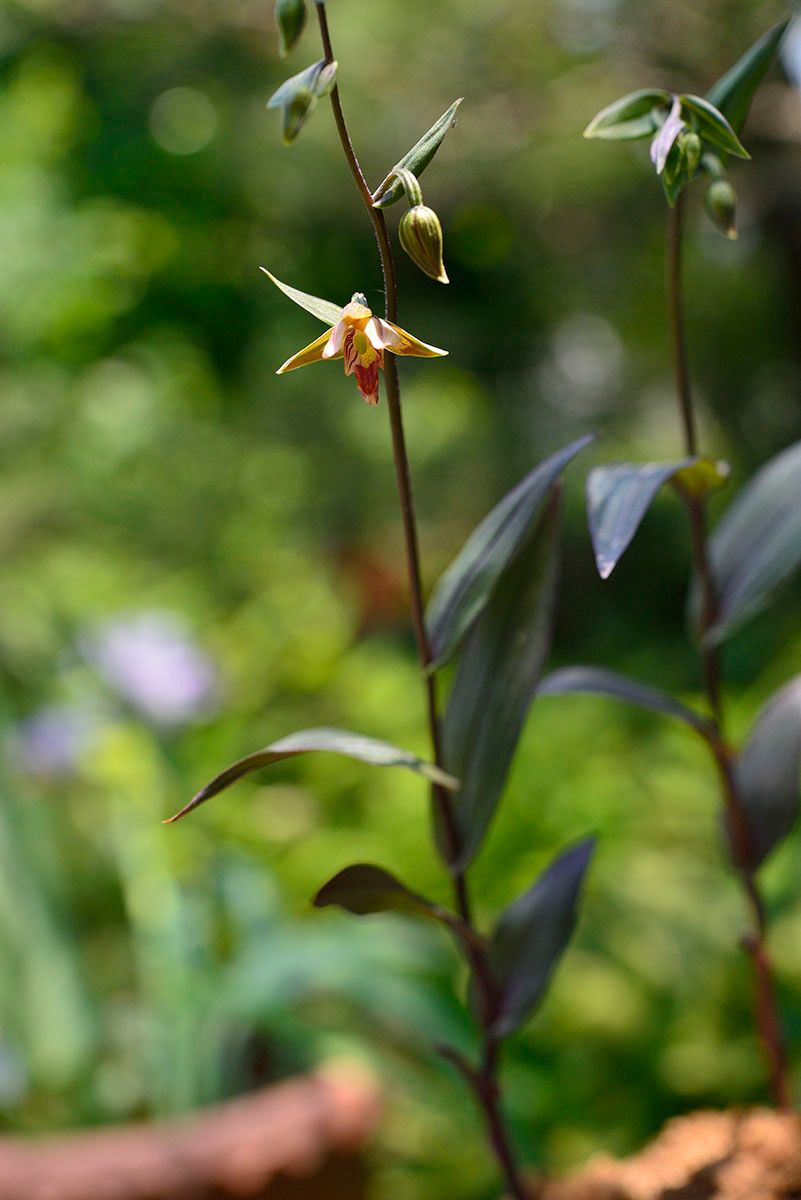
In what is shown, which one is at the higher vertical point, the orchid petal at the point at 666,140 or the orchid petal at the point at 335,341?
the orchid petal at the point at 666,140

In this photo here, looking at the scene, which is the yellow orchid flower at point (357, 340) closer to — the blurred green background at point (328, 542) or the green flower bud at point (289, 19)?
the green flower bud at point (289, 19)

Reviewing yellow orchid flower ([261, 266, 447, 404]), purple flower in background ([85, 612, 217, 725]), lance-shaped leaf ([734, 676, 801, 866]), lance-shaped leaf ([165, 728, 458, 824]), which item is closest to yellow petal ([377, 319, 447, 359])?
yellow orchid flower ([261, 266, 447, 404])

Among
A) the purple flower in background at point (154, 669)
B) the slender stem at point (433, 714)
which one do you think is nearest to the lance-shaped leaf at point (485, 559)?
the slender stem at point (433, 714)

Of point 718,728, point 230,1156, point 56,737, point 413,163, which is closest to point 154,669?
point 56,737

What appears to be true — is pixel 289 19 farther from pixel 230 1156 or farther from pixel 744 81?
pixel 230 1156

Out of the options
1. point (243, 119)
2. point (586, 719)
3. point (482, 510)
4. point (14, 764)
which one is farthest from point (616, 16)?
point (14, 764)

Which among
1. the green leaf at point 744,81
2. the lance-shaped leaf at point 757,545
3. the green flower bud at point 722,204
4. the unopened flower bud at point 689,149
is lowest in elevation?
the lance-shaped leaf at point 757,545
